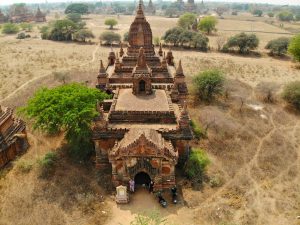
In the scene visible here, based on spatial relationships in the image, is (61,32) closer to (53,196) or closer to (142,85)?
(142,85)

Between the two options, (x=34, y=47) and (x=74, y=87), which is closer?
(x=74, y=87)

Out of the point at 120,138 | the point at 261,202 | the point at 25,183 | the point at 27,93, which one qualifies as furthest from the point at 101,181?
the point at 27,93

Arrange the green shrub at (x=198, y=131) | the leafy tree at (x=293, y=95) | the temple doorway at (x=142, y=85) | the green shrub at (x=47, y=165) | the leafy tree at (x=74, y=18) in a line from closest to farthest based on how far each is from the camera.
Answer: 1. the green shrub at (x=47, y=165)
2. the temple doorway at (x=142, y=85)
3. the green shrub at (x=198, y=131)
4. the leafy tree at (x=293, y=95)
5. the leafy tree at (x=74, y=18)

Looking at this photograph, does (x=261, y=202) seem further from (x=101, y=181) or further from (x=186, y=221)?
(x=101, y=181)

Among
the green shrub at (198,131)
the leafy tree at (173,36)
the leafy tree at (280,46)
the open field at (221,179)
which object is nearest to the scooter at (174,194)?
the open field at (221,179)

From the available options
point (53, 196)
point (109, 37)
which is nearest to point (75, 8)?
point (109, 37)

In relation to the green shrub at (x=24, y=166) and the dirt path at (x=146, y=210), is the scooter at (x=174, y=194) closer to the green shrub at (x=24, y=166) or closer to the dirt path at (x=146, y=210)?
the dirt path at (x=146, y=210)
